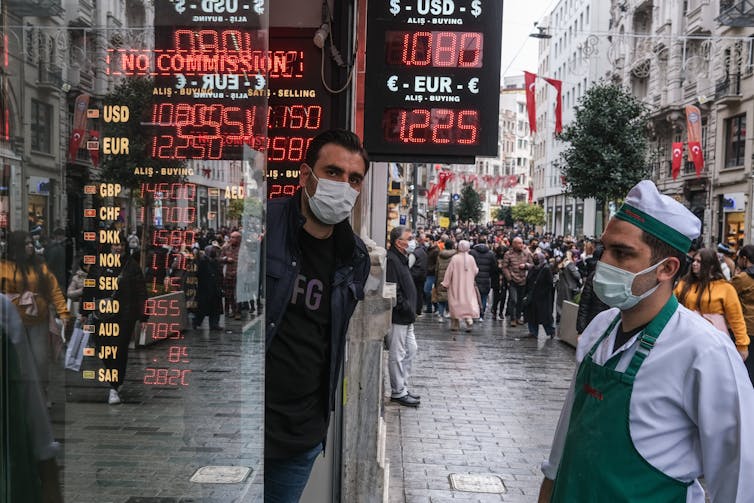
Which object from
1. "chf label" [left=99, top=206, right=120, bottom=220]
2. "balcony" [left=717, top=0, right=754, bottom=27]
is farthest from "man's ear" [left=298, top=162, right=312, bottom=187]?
"balcony" [left=717, top=0, right=754, bottom=27]

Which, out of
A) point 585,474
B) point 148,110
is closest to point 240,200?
point 148,110

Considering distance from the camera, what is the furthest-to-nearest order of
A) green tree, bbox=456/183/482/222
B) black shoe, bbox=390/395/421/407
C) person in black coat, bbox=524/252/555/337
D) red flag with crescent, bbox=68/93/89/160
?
green tree, bbox=456/183/482/222 → person in black coat, bbox=524/252/555/337 → black shoe, bbox=390/395/421/407 → red flag with crescent, bbox=68/93/89/160

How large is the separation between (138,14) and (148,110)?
0.78 ft

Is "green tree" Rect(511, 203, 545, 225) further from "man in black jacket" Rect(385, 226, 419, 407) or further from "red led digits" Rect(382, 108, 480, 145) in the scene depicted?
"red led digits" Rect(382, 108, 480, 145)

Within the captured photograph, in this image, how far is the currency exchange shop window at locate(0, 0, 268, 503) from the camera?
147cm

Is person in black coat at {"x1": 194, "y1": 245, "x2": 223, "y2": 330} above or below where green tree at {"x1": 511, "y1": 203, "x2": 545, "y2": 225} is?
below

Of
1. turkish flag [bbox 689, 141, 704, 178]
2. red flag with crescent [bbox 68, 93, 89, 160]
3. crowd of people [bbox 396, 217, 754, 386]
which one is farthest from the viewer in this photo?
turkish flag [bbox 689, 141, 704, 178]

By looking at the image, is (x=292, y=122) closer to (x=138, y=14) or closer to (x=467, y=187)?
(x=138, y=14)

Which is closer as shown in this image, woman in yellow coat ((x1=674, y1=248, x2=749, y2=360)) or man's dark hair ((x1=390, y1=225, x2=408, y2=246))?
woman in yellow coat ((x1=674, y1=248, x2=749, y2=360))

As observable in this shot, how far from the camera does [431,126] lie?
249 inches

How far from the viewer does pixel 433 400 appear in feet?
30.2

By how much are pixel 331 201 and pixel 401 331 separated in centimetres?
Answer: 606

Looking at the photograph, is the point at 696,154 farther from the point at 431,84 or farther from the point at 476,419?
the point at 431,84

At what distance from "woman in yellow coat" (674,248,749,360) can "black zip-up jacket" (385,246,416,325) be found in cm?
311
